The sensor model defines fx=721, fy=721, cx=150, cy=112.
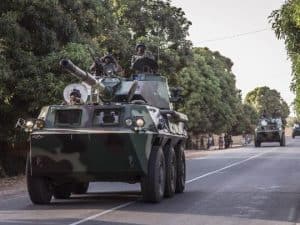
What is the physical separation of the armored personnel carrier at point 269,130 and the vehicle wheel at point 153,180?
45576 mm

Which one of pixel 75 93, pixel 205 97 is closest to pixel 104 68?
pixel 75 93

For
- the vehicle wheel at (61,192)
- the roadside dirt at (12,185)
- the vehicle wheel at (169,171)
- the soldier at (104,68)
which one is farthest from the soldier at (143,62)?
the roadside dirt at (12,185)

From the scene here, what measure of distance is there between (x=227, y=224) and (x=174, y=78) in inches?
1384

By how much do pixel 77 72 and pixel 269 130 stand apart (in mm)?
Answer: 47041

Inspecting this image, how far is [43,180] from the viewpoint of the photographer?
1393cm

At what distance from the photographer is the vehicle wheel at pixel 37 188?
45.3 feet

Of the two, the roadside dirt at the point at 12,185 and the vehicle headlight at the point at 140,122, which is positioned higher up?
the vehicle headlight at the point at 140,122

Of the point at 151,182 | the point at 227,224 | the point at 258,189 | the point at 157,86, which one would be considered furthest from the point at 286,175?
the point at 227,224

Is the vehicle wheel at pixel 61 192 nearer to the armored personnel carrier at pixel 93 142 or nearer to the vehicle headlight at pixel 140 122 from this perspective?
the armored personnel carrier at pixel 93 142

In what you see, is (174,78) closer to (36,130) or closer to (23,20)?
(23,20)

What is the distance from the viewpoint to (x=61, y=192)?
605 inches

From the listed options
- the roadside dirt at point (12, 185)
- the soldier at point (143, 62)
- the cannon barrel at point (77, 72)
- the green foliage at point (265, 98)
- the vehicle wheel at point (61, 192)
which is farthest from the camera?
the green foliage at point (265, 98)

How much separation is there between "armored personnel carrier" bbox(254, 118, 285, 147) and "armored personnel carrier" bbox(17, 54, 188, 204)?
4525 cm

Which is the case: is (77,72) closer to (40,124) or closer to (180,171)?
(40,124)
